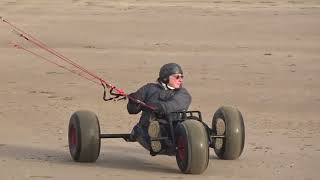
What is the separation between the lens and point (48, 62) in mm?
18891

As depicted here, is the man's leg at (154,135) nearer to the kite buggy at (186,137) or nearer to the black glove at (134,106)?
the kite buggy at (186,137)

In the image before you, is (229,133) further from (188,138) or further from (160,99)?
(188,138)

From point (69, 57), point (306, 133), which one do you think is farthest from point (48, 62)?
point (306, 133)

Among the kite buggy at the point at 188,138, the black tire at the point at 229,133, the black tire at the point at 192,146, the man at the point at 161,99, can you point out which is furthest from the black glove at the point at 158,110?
the black tire at the point at 229,133

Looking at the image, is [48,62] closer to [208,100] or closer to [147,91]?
[208,100]

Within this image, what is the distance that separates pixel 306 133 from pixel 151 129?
11.0 feet

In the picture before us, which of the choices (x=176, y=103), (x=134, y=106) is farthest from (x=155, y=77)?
(x=176, y=103)

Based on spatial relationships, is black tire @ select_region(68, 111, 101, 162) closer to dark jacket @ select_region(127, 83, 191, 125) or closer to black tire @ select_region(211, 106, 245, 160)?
dark jacket @ select_region(127, 83, 191, 125)

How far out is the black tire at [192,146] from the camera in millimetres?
8398

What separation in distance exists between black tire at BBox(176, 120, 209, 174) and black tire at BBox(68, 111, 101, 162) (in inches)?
39.7

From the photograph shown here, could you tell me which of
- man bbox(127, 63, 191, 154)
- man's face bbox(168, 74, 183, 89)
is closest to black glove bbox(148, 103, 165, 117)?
man bbox(127, 63, 191, 154)

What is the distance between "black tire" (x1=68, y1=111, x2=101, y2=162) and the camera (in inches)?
364

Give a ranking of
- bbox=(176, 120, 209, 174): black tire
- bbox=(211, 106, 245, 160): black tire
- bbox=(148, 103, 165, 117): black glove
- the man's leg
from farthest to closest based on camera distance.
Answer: bbox=(211, 106, 245, 160): black tire → bbox=(148, 103, 165, 117): black glove → the man's leg → bbox=(176, 120, 209, 174): black tire

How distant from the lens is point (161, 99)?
9.34 metres
